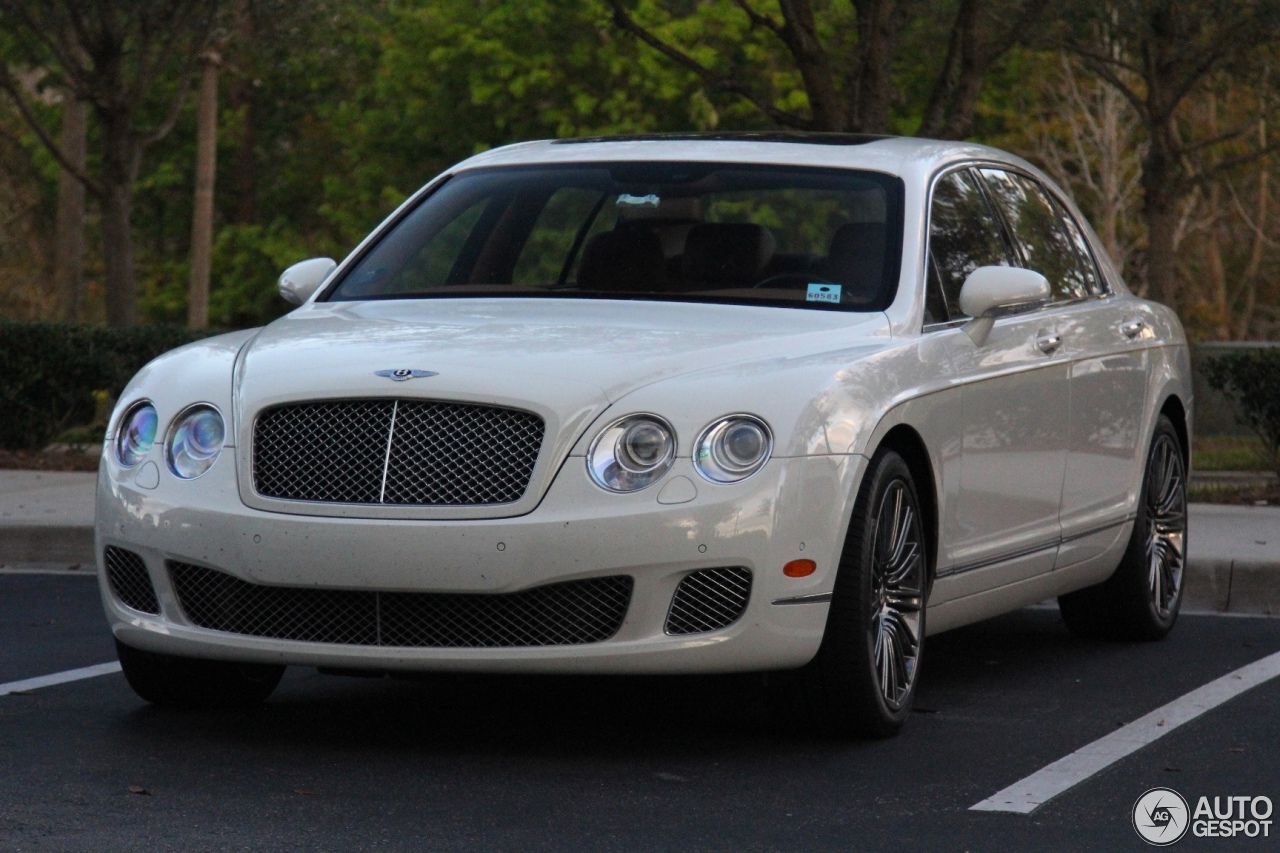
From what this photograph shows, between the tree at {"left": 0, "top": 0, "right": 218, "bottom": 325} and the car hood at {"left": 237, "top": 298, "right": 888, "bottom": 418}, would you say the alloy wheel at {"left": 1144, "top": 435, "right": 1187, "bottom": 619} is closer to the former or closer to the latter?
the car hood at {"left": 237, "top": 298, "right": 888, "bottom": 418}

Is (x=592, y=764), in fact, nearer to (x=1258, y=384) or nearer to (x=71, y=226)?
(x=1258, y=384)

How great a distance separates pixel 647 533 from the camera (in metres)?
5.25

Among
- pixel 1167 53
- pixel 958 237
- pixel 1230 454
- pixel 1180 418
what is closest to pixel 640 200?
pixel 958 237

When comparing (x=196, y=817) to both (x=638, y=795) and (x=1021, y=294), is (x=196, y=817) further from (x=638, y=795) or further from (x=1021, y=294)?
(x=1021, y=294)

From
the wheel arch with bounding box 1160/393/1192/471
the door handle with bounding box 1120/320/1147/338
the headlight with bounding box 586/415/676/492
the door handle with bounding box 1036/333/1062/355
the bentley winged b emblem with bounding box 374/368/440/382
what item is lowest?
the wheel arch with bounding box 1160/393/1192/471

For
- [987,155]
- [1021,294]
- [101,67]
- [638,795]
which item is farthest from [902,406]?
[101,67]

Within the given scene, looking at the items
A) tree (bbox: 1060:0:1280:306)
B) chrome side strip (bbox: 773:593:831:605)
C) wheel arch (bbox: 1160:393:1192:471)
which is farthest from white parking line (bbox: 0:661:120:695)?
tree (bbox: 1060:0:1280:306)

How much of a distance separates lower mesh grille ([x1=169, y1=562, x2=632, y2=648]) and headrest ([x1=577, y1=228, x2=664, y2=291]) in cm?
145

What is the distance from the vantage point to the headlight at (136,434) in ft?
19.0

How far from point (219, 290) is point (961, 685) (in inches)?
1790

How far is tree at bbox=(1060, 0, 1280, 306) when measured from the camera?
20.8m

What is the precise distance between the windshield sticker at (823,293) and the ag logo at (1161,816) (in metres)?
1.78

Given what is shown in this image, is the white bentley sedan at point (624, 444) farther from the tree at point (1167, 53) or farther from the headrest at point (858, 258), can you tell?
the tree at point (1167, 53)

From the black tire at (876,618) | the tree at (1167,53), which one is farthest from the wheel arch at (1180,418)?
the tree at (1167,53)
